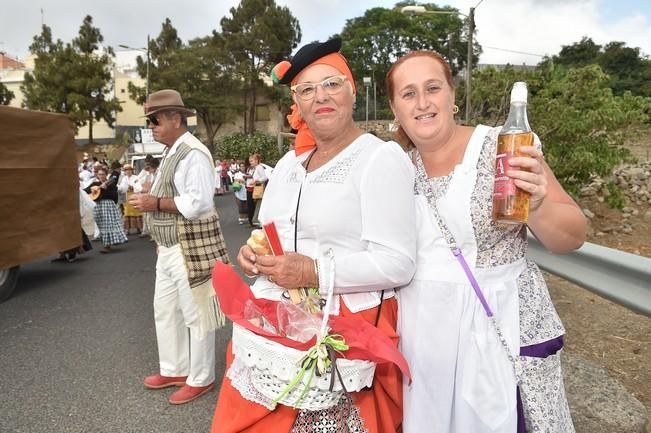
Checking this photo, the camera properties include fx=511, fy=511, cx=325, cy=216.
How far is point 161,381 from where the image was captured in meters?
3.82

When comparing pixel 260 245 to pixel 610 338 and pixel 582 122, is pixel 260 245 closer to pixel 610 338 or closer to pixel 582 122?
pixel 610 338

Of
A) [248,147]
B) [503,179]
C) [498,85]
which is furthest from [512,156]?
[248,147]

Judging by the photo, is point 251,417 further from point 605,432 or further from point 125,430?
point 125,430

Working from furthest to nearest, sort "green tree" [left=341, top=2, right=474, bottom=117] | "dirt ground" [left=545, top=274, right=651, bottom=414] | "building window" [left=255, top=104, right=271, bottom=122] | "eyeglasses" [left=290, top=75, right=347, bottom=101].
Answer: "green tree" [left=341, top=2, right=474, bottom=117] < "building window" [left=255, top=104, right=271, bottom=122] < "dirt ground" [left=545, top=274, right=651, bottom=414] < "eyeglasses" [left=290, top=75, right=347, bottom=101]

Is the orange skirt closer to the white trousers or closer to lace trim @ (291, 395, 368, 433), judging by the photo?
lace trim @ (291, 395, 368, 433)

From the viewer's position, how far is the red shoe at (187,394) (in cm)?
357

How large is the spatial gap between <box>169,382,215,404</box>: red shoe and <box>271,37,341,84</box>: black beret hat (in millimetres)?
2530

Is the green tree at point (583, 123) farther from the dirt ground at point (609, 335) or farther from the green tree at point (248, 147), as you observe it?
the green tree at point (248, 147)

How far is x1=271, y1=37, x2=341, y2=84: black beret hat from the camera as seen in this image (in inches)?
75.4

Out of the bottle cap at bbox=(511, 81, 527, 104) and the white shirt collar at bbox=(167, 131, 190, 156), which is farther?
the white shirt collar at bbox=(167, 131, 190, 156)

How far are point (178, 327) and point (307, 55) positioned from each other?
259 cm

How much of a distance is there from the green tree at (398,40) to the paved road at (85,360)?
5072 centimetres

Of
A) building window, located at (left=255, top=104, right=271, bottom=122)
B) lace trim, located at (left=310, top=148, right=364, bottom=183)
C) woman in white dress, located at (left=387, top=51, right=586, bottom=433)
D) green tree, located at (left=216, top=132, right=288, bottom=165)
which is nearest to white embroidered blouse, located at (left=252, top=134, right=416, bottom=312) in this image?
lace trim, located at (left=310, top=148, right=364, bottom=183)

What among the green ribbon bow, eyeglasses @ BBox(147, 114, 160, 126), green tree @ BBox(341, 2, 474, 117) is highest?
green tree @ BBox(341, 2, 474, 117)
